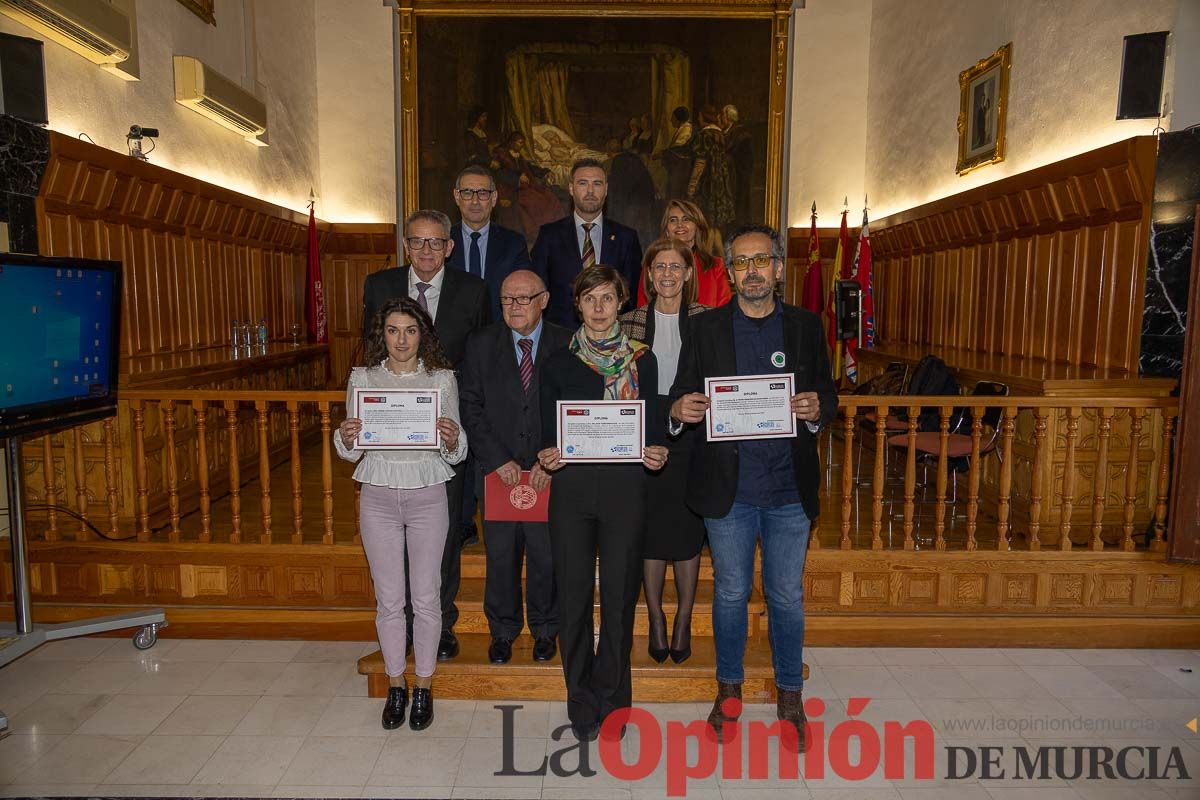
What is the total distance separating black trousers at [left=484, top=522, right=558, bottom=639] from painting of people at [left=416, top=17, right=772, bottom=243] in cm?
588

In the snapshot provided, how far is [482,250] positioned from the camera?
3.54 m

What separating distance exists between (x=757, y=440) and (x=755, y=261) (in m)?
0.62

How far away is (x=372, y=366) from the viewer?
2861 mm

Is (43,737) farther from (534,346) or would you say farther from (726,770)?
(726,770)

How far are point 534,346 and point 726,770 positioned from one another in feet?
5.60

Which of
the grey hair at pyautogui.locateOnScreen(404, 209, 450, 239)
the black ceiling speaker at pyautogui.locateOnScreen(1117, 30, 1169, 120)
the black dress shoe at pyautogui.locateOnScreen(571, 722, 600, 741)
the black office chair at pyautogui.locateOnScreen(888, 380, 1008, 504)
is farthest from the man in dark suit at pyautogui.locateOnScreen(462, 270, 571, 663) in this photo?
the black ceiling speaker at pyautogui.locateOnScreen(1117, 30, 1169, 120)

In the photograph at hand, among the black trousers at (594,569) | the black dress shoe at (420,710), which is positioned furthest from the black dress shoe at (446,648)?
the black trousers at (594,569)

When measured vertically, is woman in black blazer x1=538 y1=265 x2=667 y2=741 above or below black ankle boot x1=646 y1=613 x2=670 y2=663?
above

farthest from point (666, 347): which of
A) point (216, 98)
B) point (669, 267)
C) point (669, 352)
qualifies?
point (216, 98)

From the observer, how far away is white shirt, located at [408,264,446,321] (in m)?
3.16

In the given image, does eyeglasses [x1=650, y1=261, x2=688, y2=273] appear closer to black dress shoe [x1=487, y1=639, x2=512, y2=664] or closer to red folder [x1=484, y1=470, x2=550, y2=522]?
red folder [x1=484, y1=470, x2=550, y2=522]

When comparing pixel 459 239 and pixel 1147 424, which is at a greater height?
pixel 459 239

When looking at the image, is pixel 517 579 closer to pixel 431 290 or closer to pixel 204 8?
pixel 431 290

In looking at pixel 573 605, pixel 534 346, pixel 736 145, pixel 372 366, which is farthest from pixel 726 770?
pixel 736 145
